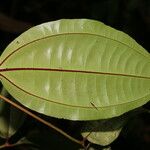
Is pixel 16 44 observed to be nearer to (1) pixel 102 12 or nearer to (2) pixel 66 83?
(2) pixel 66 83

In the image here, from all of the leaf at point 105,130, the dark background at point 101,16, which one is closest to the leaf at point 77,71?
the leaf at point 105,130

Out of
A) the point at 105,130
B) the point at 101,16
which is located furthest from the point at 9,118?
the point at 101,16

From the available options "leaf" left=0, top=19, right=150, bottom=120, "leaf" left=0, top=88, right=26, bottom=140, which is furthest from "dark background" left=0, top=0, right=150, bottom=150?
"leaf" left=0, top=19, right=150, bottom=120

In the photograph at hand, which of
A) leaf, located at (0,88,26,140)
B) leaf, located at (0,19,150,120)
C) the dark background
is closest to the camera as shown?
leaf, located at (0,19,150,120)

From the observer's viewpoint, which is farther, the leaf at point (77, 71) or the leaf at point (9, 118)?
the leaf at point (9, 118)

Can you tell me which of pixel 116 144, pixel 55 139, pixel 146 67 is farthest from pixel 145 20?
pixel 146 67

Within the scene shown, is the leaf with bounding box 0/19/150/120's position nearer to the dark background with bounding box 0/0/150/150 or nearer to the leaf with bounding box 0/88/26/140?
the leaf with bounding box 0/88/26/140

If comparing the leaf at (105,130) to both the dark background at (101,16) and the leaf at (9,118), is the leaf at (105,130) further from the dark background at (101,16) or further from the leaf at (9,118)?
the dark background at (101,16)
